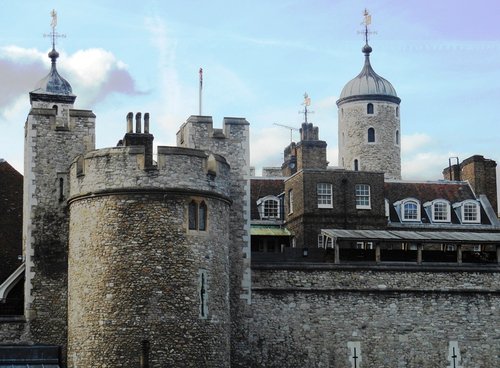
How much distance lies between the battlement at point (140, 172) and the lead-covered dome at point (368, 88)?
24.8 m

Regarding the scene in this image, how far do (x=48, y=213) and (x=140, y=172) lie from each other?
4885mm

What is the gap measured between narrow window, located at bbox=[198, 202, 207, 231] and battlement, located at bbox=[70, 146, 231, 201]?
0.43 m

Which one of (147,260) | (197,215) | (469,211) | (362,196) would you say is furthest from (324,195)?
(147,260)

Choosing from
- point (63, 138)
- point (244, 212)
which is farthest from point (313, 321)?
point (63, 138)

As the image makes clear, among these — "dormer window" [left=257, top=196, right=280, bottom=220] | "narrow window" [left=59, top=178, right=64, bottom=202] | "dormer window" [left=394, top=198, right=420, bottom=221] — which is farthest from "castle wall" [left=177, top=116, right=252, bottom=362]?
"dormer window" [left=394, top=198, right=420, bottom=221]

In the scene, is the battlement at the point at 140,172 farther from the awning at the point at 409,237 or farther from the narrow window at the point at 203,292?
the awning at the point at 409,237

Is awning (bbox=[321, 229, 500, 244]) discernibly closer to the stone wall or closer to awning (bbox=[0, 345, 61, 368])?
the stone wall

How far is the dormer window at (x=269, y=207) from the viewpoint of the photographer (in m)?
51.3

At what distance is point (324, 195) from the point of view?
48.2 meters

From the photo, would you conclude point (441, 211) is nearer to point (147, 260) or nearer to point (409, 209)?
point (409, 209)

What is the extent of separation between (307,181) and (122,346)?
15.7 metres

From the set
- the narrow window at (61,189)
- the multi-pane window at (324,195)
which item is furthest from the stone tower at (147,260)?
the multi-pane window at (324,195)

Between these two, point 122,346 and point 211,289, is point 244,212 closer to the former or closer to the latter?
point 211,289

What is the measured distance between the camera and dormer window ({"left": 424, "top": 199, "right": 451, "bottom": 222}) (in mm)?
52406
